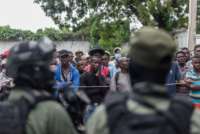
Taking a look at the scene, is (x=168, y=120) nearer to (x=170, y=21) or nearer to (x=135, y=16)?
(x=170, y=21)

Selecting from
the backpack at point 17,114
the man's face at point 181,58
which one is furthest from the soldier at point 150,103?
the man's face at point 181,58

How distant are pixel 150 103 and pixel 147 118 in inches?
3.7

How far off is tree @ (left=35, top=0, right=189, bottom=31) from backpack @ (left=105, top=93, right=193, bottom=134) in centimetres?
2123

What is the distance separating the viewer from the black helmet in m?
3.94

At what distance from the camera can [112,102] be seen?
350 cm

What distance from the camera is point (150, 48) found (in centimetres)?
340

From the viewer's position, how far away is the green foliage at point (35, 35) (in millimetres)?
35656

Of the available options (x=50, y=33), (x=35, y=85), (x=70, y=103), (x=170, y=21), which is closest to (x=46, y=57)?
(x=35, y=85)

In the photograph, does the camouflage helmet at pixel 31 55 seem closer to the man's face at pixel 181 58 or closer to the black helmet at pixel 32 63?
the black helmet at pixel 32 63

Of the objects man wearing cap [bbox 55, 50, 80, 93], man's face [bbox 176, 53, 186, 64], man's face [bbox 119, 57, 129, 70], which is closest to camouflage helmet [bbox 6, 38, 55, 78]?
man's face [bbox 119, 57, 129, 70]

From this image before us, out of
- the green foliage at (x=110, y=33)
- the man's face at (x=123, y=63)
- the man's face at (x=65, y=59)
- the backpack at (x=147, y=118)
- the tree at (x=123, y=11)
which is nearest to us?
the backpack at (x=147, y=118)

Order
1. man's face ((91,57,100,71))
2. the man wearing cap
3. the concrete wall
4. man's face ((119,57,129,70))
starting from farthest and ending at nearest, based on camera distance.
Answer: the concrete wall < the man wearing cap < man's face ((91,57,100,71)) < man's face ((119,57,129,70))

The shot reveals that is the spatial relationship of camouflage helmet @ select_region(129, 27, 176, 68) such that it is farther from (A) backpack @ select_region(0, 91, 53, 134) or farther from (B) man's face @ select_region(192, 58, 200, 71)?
(B) man's face @ select_region(192, 58, 200, 71)

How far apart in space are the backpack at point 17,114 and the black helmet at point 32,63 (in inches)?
3.9
